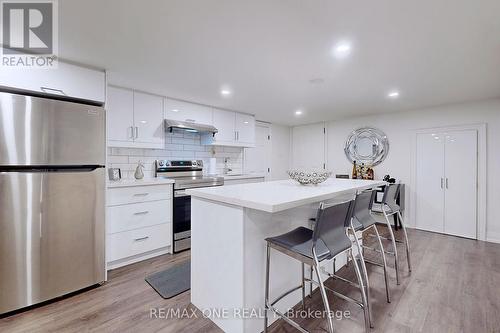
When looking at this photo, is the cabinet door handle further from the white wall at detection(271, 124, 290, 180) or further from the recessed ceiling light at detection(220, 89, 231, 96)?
the white wall at detection(271, 124, 290, 180)

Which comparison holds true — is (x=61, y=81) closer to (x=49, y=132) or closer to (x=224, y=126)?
(x=49, y=132)

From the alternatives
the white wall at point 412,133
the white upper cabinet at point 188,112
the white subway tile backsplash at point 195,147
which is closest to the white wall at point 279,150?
the white wall at point 412,133

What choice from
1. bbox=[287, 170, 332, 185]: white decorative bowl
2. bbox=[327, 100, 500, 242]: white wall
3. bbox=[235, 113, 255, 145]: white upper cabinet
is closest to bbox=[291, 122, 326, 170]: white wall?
bbox=[327, 100, 500, 242]: white wall

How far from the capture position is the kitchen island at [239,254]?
152 cm

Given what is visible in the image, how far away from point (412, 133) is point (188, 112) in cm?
410

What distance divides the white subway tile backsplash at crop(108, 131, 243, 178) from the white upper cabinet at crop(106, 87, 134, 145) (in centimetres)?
33

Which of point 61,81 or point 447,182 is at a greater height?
point 61,81

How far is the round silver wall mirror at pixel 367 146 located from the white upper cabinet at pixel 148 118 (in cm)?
390

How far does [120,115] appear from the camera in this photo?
3.00m

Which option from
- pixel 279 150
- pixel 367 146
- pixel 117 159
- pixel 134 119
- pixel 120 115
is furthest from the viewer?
pixel 279 150

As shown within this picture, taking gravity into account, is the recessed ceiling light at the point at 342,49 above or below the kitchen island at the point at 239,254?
above

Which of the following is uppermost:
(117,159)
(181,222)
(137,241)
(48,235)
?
(117,159)

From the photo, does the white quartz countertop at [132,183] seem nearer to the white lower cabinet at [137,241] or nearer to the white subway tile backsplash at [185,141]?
the white lower cabinet at [137,241]

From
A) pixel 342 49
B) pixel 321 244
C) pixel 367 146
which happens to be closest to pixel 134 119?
pixel 342 49
